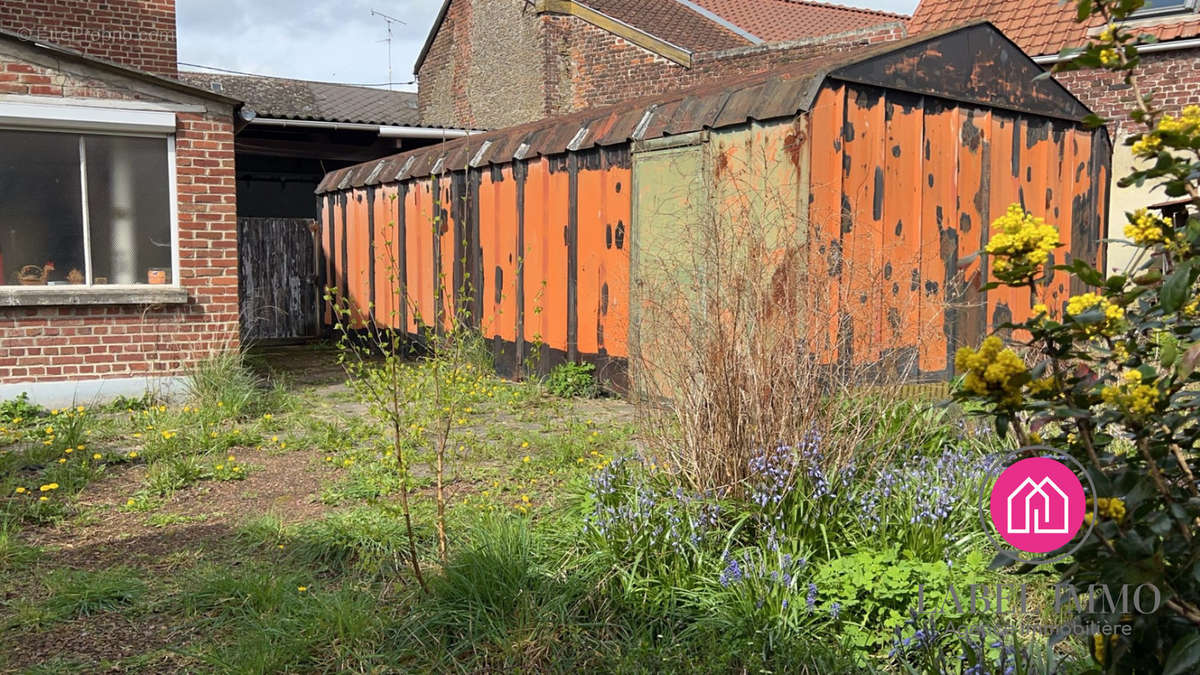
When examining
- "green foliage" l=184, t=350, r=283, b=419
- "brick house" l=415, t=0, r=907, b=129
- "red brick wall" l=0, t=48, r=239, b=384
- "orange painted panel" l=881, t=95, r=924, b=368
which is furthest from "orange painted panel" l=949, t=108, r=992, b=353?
"brick house" l=415, t=0, r=907, b=129

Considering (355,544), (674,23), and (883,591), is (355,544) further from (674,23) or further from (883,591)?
(674,23)

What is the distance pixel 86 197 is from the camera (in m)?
7.72

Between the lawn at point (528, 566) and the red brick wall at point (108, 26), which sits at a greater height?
the red brick wall at point (108, 26)

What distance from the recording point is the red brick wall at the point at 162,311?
7.46 meters

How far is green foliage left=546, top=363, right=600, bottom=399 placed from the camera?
822cm

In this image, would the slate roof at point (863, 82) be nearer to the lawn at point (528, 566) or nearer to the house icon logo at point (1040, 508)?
the lawn at point (528, 566)

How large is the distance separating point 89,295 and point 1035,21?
13.2m

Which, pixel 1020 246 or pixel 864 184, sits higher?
pixel 864 184

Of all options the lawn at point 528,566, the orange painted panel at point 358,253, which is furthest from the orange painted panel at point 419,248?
the lawn at point 528,566

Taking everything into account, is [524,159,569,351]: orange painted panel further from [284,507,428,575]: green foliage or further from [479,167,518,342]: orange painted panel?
[284,507,428,575]: green foliage

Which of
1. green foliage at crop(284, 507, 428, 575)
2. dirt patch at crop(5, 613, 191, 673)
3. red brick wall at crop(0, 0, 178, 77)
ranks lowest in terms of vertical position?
dirt patch at crop(5, 613, 191, 673)

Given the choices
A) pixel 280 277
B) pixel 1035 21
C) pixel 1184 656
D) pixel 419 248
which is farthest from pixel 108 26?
pixel 1184 656

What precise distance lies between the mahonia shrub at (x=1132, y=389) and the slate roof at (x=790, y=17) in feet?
72.6

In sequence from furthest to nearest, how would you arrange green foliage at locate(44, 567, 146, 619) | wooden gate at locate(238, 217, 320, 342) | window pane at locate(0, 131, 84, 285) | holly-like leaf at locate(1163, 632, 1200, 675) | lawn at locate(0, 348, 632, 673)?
wooden gate at locate(238, 217, 320, 342) < window pane at locate(0, 131, 84, 285) < green foliage at locate(44, 567, 146, 619) < lawn at locate(0, 348, 632, 673) < holly-like leaf at locate(1163, 632, 1200, 675)
